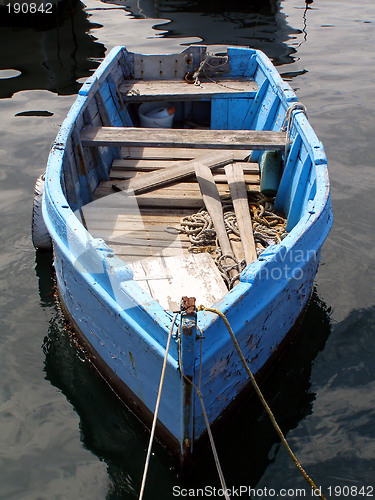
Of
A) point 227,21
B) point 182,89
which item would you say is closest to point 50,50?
point 227,21

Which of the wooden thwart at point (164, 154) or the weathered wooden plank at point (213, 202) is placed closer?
the weathered wooden plank at point (213, 202)

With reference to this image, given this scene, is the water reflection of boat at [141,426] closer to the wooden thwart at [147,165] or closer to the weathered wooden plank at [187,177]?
the weathered wooden plank at [187,177]

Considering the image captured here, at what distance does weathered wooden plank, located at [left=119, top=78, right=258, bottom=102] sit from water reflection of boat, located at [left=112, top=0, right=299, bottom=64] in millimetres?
5815

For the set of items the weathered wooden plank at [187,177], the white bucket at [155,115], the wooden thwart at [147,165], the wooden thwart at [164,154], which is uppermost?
the white bucket at [155,115]

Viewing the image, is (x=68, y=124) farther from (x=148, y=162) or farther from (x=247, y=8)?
(x=247, y=8)

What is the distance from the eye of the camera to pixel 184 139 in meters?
5.73

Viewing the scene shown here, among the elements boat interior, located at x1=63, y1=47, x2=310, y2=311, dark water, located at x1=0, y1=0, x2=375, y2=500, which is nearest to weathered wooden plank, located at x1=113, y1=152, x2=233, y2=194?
boat interior, located at x1=63, y1=47, x2=310, y2=311

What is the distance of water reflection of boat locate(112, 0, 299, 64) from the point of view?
47.4 feet

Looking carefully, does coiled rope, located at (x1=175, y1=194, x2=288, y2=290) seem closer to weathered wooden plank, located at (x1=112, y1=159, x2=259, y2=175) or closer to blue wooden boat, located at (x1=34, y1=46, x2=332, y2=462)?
blue wooden boat, located at (x1=34, y1=46, x2=332, y2=462)

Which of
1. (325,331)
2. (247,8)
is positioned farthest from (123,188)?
(247,8)

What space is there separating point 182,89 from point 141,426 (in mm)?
5592

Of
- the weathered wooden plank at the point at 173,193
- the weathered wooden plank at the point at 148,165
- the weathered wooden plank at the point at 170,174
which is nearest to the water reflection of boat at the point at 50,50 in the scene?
the weathered wooden plank at the point at 148,165

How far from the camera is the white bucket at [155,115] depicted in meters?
7.92

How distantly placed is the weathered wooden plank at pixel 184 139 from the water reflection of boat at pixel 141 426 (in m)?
2.10
